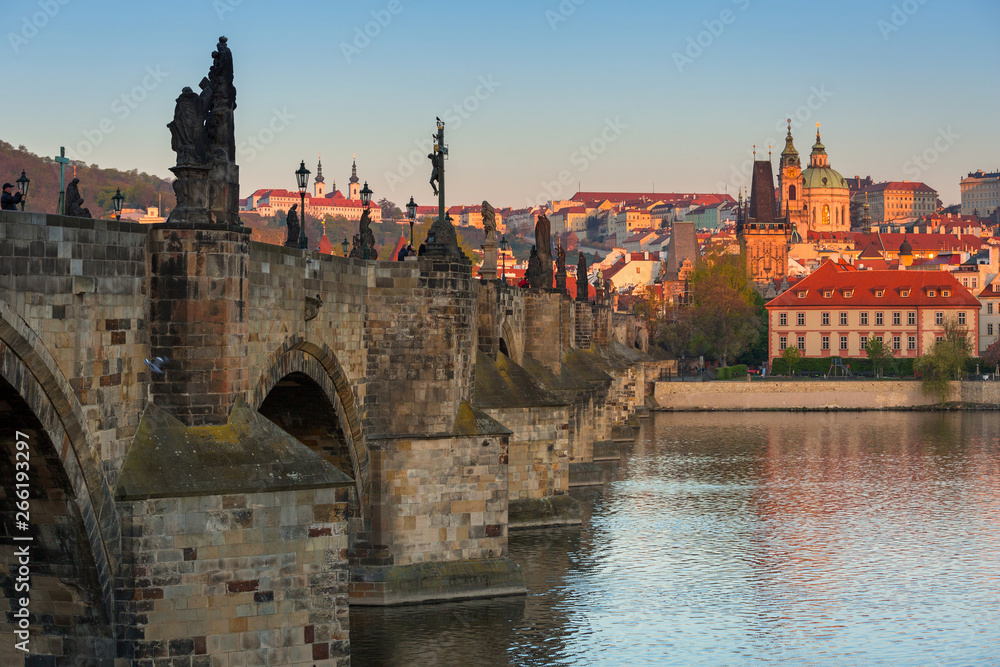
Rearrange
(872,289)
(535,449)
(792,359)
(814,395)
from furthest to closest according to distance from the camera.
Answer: (872,289) < (792,359) < (814,395) < (535,449)

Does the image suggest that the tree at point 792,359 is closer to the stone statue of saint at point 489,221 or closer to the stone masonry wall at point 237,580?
the stone statue of saint at point 489,221

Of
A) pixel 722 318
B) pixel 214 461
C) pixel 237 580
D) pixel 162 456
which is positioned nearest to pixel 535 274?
pixel 214 461

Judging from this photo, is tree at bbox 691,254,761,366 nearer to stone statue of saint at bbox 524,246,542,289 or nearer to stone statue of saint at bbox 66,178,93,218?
stone statue of saint at bbox 524,246,542,289

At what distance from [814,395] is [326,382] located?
73824mm

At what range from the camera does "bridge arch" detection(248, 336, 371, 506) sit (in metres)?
21.6

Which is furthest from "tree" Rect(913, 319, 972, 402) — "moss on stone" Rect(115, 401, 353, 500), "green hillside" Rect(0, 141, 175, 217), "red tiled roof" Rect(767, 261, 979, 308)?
"moss on stone" Rect(115, 401, 353, 500)

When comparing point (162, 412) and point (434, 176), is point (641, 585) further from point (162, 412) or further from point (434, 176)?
point (162, 412)

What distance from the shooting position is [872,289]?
114438mm

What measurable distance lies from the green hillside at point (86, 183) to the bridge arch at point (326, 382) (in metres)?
7.07

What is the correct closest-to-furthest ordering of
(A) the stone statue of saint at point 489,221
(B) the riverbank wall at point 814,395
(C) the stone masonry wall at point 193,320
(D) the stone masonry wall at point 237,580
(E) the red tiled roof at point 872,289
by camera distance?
1. (D) the stone masonry wall at point 237,580
2. (C) the stone masonry wall at point 193,320
3. (A) the stone statue of saint at point 489,221
4. (B) the riverbank wall at point 814,395
5. (E) the red tiled roof at point 872,289

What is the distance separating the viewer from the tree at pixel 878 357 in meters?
108

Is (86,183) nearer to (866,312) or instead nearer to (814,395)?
(814,395)

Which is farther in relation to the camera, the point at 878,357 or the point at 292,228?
the point at 878,357

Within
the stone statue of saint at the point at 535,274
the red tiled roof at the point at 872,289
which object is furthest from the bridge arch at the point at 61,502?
the red tiled roof at the point at 872,289
